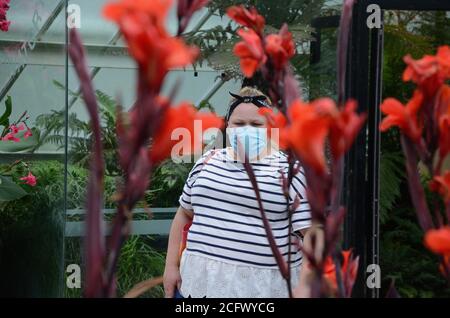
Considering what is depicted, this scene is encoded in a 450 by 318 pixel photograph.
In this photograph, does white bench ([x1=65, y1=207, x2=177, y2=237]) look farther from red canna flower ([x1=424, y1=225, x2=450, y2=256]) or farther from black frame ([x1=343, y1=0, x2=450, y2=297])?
red canna flower ([x1=424, y1=225, x2=450, y2=256])

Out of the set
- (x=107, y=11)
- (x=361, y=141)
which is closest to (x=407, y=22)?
(x=361, y=141)

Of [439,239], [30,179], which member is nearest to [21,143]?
[30,179]

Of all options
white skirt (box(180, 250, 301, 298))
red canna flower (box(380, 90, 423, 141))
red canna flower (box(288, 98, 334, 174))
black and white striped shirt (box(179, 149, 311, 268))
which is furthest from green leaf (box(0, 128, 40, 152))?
red canna flower (box(288, 98, 334, 174))

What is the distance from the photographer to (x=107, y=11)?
0.74m

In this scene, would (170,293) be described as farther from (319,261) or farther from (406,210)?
(319,261)

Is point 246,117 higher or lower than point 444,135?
higher

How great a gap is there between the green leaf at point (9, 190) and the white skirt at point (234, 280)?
1.28 m

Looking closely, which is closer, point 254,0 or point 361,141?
point 361,141

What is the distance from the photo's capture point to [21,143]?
3873 mm

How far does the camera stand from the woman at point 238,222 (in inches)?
105

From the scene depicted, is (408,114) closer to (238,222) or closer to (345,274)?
(345,274)

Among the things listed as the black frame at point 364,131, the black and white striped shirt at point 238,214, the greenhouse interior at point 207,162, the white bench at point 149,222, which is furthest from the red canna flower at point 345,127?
the white bench at point 149,222

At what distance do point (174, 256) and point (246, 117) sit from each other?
1.90 ft
